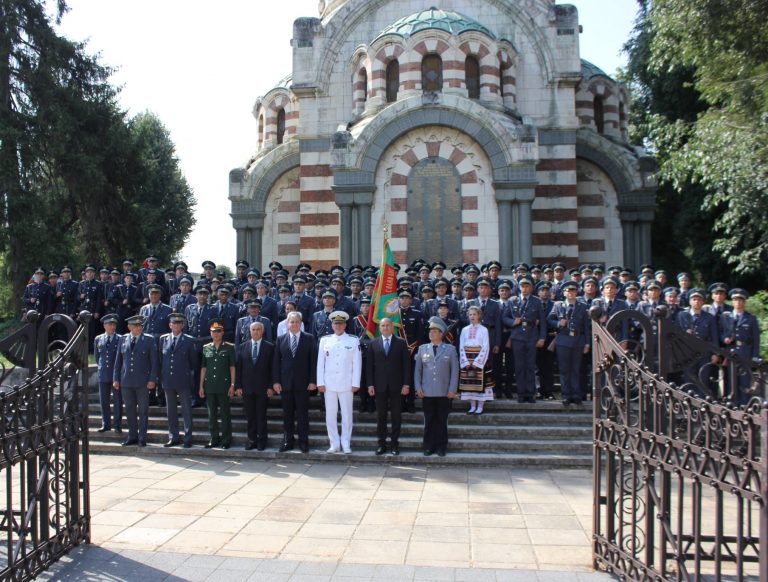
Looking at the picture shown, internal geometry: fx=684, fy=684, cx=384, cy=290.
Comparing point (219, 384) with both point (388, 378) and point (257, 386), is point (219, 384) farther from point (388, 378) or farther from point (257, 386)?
point (388, 378)

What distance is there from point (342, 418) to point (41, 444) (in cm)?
481

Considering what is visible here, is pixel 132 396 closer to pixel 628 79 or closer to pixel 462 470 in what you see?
pixel 462 470

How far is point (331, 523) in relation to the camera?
672 cm

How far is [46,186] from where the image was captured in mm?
23297

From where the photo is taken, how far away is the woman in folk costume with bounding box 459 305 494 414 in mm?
10422

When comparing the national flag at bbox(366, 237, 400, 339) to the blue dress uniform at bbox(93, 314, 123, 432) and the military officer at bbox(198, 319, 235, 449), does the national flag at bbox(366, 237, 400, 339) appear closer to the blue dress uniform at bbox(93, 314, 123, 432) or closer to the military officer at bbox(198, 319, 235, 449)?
the military officer at bbox(198, 319, 235, 449)

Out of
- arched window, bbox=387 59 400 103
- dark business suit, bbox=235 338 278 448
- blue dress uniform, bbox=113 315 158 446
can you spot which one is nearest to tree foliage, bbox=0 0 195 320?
arched window, bbox=387 59 400 103

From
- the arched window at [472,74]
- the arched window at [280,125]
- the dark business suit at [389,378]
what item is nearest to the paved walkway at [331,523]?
the dark business suit at [389,378]

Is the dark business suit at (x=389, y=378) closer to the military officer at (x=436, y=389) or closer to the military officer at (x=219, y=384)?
the military officer at (x=436, y=389)

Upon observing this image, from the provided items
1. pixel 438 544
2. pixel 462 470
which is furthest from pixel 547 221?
pixel 438 544

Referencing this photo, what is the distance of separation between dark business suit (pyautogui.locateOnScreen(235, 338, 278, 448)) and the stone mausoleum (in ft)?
27.1

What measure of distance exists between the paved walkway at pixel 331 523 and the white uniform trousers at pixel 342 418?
0.43 m

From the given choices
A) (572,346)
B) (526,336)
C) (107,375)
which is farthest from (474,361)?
(107,375)

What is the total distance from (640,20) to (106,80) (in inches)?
824
